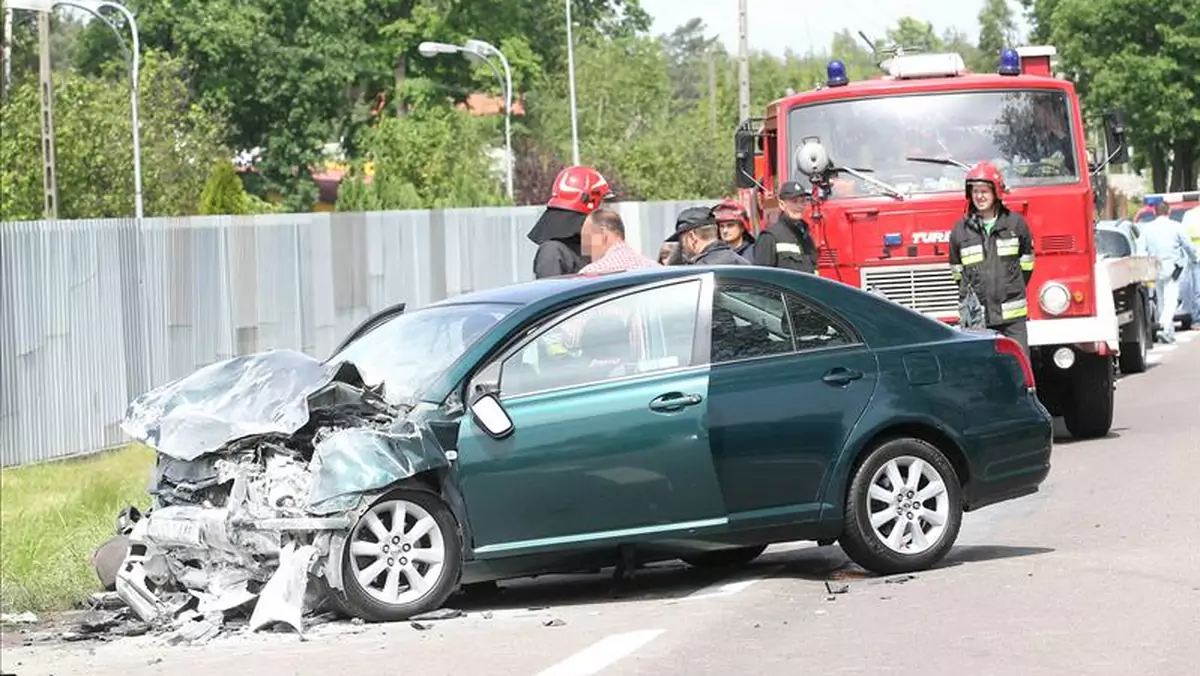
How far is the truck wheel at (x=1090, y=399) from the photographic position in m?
16.3

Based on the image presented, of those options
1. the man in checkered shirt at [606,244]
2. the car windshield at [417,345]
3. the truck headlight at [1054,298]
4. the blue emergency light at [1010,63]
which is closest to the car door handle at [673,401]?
the car windshield at [417,345]

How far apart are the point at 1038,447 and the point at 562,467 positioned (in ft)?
8.14

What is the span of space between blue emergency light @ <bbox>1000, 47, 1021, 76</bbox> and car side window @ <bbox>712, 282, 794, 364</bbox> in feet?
23.3

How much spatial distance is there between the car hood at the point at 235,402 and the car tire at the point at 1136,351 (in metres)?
14.6

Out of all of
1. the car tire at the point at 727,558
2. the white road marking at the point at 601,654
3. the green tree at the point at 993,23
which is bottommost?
the white road marking at the point at 601,654

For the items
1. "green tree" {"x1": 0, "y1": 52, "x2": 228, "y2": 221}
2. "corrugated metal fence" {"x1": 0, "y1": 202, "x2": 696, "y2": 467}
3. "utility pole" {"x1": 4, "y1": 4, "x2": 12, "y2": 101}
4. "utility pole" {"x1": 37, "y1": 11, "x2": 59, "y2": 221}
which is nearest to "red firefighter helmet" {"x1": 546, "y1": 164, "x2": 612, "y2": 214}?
"corrugated metal fence" {"x1": 0, "y1": 202, "x2": 696, "y2": 467}

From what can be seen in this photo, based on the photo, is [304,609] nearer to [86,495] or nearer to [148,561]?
[148,561]

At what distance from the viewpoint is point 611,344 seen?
970cm

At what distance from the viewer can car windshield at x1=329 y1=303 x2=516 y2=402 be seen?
380 inches

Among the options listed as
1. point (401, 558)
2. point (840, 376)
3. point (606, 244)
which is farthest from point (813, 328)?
point (401, 558)

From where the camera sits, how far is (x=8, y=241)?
20375 mm

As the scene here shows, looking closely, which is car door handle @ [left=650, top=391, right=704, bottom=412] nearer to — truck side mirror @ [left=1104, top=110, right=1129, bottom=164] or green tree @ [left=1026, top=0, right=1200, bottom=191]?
truck side mirror @ [left=1104, top=110, right=1129, bottom=164]

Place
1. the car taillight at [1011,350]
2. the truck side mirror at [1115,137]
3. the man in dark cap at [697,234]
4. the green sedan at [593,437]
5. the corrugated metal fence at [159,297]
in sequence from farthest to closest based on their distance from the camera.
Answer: the corrugated metal fence at [159,297], the truck side mirror at [1115,137], the man in dark cap at [697,234], the car taillight at [1011,350], the green sedan at [593,437]

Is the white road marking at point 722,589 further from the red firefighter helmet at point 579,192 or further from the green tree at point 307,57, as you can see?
the green tree at point 307,57
